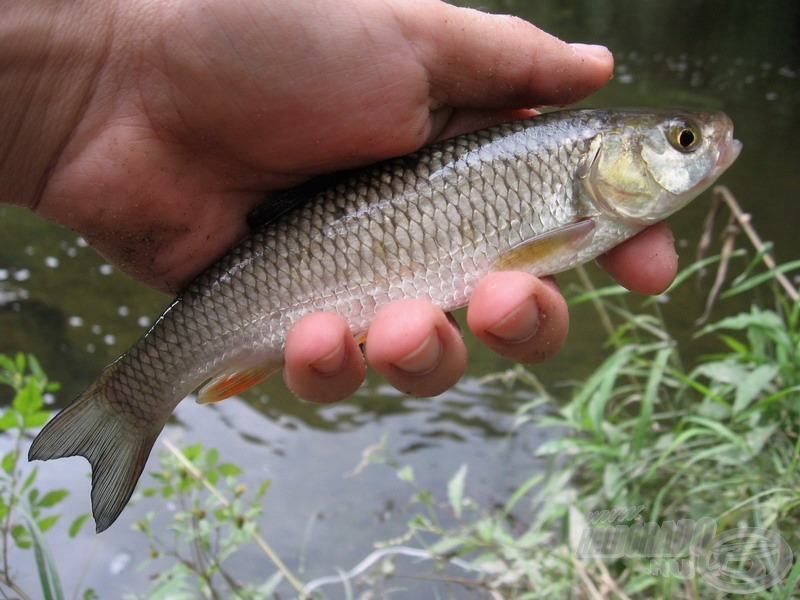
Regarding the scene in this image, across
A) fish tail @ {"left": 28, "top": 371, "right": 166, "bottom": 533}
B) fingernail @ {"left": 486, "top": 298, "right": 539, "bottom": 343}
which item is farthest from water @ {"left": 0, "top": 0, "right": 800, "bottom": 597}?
fingernail @ {"left": 486, "top": 298, "right": 539, "bottom": 343}

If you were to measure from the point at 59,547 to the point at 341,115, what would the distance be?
10.9ft

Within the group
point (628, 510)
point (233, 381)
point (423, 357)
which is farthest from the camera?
point (628, 510)

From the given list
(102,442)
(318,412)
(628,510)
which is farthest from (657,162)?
(318,412)

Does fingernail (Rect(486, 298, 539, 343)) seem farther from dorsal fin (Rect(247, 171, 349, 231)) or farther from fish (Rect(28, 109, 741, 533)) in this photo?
dorsal fin (Rect(247, 171, 349, 231))

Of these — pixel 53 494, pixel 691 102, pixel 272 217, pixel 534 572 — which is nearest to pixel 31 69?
pixel 272 217

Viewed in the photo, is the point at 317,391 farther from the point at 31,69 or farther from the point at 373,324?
the point at 31,69

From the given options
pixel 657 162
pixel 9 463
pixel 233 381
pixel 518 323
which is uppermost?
pixel 657 162

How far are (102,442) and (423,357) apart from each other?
3.72 ft

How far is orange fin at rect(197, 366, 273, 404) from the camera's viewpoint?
2521mm

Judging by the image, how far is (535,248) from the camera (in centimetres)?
238

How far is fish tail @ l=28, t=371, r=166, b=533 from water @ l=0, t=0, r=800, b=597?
1871 mm

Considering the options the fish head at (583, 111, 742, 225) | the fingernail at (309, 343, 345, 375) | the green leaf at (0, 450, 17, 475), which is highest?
Answer: the fish head at (583, 111, 742, 225)
